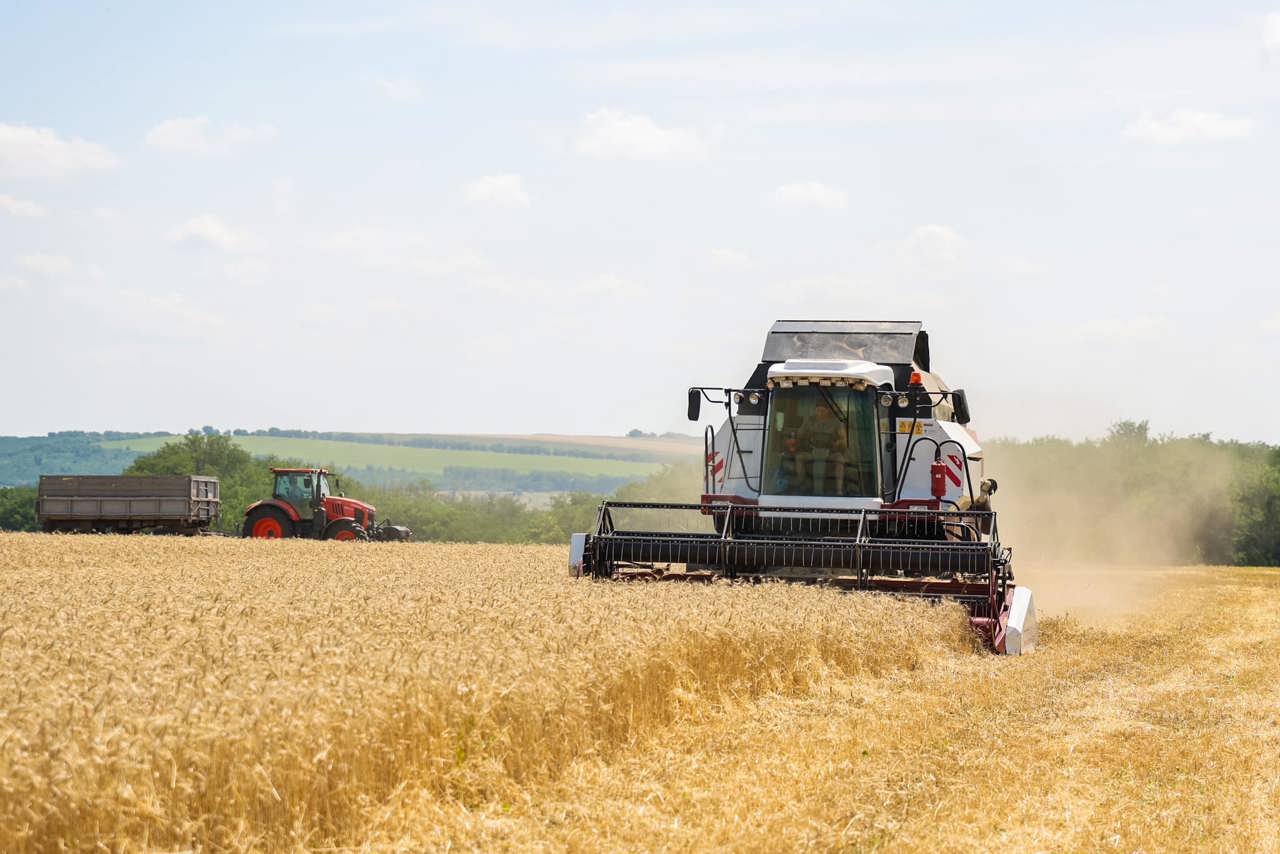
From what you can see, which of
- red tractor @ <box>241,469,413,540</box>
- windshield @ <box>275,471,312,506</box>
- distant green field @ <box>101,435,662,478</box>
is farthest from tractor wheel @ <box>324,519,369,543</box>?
distant green field @ <box>101,435,662,478</box>

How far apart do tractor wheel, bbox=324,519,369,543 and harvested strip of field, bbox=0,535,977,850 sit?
19657 mm

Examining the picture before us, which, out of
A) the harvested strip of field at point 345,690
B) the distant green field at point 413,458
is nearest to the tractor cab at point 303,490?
the harvested strip of field at point 345,690

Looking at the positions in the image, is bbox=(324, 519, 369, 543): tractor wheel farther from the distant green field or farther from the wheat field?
the distant green field

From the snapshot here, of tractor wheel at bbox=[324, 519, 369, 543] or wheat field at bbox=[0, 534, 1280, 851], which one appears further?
tractor wheel at bbox=[324, 519, 369, 543]

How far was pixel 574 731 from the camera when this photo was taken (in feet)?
21.7

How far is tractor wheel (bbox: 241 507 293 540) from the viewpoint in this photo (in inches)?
1206

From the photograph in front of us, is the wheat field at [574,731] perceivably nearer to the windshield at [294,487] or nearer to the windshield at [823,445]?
the windshield at [823,445]

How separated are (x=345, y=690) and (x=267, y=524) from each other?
85.3 ft

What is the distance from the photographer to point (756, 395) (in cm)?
1498

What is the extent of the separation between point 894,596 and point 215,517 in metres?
25.8

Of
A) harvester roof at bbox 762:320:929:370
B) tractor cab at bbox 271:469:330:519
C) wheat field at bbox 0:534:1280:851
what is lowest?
wheat field at bbox 0:534:1280:851

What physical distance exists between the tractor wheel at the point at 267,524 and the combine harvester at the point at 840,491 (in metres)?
17.5

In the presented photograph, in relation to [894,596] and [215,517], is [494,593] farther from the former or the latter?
[215,517]

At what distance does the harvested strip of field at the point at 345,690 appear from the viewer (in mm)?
4742
